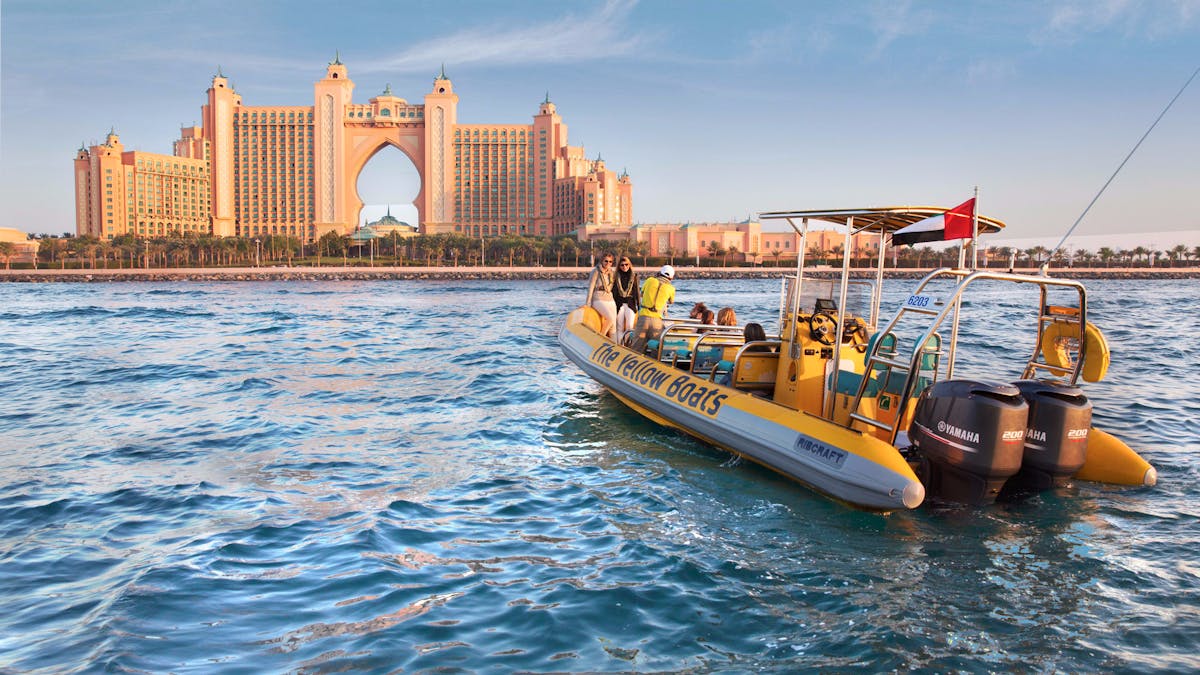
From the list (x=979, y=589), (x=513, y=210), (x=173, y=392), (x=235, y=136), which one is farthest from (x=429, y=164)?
(x=979, y=589)

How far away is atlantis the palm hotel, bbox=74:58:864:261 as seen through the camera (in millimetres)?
159000

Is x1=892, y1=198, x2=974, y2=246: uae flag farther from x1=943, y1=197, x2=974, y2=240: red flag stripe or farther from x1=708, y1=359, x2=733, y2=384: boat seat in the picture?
x1=708, y1=359, x2=733, y2=384: boat seat

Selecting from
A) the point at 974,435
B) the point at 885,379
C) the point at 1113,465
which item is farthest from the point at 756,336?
the point at 1113,465

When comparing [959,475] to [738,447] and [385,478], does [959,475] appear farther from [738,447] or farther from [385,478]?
[385,478]

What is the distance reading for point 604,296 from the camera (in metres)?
13.2

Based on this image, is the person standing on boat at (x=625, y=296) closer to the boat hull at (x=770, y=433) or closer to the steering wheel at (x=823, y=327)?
the boat hull at (x=770, y=433)

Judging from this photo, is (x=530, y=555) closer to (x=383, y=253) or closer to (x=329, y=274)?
(x=329, y=274)

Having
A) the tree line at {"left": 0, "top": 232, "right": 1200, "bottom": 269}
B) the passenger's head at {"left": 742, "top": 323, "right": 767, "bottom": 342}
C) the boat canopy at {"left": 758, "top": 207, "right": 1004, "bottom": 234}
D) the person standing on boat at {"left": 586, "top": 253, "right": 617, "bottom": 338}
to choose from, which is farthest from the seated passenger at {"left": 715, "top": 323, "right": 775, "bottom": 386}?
the tree line at {"left": 0, "top": 232, "right": 1200, "bottom": 269}

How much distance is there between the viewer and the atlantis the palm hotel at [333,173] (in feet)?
522

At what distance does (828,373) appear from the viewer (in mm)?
8258

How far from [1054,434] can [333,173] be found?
170995mm

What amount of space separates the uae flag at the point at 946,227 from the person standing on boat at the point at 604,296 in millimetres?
5775

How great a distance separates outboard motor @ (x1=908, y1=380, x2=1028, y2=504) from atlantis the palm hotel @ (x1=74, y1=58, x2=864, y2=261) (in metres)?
154

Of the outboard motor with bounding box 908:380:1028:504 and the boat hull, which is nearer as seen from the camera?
the outboard motor with bounding box 908:380:1028:504
